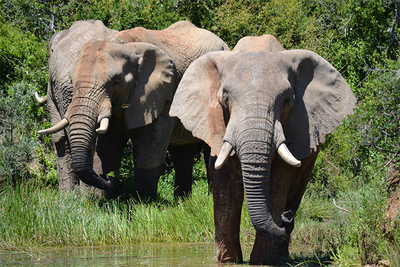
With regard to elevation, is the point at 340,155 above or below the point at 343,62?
below

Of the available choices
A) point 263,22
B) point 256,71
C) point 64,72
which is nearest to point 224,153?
point 256,71

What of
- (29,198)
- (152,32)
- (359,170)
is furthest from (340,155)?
(29,198)

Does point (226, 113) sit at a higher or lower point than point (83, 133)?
higher

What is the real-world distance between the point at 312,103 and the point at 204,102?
100cm

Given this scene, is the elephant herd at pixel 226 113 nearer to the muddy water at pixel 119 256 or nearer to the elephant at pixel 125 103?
the elephant at pixel 125 103

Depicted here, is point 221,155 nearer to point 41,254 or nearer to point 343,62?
point 41,254

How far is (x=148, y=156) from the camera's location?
381 inches

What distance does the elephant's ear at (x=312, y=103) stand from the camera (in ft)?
20.7

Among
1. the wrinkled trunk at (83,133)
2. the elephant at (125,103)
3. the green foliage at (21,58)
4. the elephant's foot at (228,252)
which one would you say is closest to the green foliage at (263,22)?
the elephant at (125,103)

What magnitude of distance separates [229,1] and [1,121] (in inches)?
189

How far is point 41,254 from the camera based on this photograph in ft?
23.2

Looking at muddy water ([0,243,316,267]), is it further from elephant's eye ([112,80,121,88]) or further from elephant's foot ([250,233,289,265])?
elephant's eye ([112,80,121,88])

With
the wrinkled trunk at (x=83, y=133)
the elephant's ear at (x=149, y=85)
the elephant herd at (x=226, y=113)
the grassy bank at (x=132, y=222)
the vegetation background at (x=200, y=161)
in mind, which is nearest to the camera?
the elephant herd at (x=226, y=113)

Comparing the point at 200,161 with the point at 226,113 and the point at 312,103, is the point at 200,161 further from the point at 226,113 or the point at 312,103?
the point at 226,113
